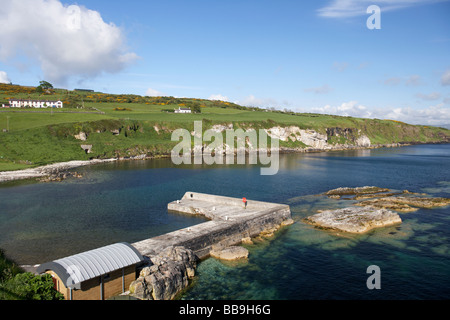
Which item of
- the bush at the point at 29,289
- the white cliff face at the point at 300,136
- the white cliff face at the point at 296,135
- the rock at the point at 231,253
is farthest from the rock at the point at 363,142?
the bush at the point at 29,289

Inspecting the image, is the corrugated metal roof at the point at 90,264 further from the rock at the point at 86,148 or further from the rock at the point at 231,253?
the rock at the point at 86,148

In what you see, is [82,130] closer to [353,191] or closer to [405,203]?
[353,191]

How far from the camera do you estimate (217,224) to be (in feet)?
99.0

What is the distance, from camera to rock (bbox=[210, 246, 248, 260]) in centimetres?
2597

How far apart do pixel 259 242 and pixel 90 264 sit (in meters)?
16.6

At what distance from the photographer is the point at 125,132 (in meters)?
101

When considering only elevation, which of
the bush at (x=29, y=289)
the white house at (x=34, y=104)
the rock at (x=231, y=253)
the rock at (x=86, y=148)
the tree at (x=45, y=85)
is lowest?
the rock at (x=231, y=253)

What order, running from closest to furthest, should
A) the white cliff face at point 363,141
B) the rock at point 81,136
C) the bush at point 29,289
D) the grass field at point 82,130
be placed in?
the bush at point 29,289 < the grass field at point 82,130 < the rock at point 81,136 < the white cliff face at point 363,141

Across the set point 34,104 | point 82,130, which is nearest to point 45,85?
point 34,104

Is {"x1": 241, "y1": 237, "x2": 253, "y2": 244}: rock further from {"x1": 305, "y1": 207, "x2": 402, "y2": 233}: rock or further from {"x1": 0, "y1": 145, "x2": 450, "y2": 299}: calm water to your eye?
{"x1": 305, "y1": 207, "x2": 402, "y2": 233}: rock

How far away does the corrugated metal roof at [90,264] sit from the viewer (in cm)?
1641

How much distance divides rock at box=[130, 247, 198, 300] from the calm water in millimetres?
1106

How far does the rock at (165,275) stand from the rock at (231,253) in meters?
2.90
